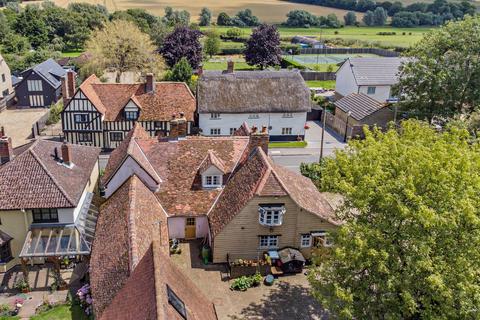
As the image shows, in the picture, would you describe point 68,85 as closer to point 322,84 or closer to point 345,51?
point 322,84

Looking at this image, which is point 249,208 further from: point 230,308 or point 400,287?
point 400,287

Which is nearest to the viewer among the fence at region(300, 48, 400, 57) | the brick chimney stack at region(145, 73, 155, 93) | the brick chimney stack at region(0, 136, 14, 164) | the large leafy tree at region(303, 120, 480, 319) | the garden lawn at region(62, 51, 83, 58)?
the large leafy tree at region(303, 120, 480, 319)

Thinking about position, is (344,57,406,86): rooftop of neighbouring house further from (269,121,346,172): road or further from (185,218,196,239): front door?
(185,218,196,239): front door

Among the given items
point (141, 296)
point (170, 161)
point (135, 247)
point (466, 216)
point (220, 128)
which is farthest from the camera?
point (220, 128)

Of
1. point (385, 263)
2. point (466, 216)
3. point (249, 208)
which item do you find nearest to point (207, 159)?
point (249, 208)

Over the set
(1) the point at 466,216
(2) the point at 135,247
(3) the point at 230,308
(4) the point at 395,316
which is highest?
(1) the point at 466,216

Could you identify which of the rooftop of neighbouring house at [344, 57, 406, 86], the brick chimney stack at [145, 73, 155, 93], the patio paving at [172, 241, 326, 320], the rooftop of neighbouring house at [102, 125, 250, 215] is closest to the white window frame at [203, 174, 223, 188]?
the rooftop of neighbouring house at [102, 125, 250, 215]
